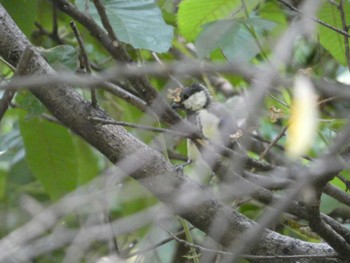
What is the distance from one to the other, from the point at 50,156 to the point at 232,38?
0.77m

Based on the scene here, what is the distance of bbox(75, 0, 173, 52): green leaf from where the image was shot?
2.16 meters

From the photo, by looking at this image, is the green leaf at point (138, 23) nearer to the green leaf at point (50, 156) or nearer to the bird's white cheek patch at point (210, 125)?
the green leaf at point (50, 156)

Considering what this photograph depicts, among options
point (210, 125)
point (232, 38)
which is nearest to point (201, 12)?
point (232, 38)

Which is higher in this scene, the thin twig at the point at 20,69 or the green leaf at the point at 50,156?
the thin twig at the point at 20,69

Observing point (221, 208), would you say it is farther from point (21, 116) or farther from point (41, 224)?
point (21, 116)

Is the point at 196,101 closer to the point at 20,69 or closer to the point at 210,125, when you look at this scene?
the point at 210,125

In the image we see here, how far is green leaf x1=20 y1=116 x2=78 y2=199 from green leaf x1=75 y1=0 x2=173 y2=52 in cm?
60

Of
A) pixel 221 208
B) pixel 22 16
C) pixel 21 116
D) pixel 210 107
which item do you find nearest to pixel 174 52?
pixel 210 107

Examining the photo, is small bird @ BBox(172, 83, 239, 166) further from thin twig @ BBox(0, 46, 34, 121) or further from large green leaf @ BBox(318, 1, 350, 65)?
thin twig @ BBox(0, 46, 34, 121)

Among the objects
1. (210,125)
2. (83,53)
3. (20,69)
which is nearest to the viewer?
(20,69)

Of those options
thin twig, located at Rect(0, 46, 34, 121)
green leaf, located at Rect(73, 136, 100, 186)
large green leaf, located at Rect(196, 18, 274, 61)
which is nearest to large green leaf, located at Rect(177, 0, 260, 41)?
large green leaf, located at Rect(196, 18, 274, 61)

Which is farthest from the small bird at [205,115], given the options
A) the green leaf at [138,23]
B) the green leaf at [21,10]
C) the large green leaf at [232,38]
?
the green leaf at [21,10]

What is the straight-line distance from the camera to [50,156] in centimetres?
269

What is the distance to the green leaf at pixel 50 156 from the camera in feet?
8.80
